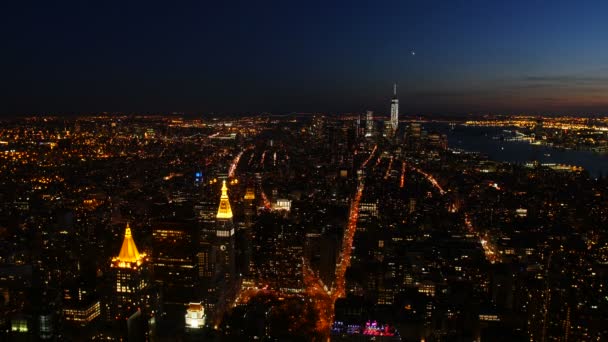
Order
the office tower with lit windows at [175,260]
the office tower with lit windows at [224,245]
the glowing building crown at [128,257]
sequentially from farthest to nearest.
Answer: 1. the office tower with lit windows at [224,245]
2. the office tower with lit windows at [175,260]
3. the glowing building crown at [128,257]

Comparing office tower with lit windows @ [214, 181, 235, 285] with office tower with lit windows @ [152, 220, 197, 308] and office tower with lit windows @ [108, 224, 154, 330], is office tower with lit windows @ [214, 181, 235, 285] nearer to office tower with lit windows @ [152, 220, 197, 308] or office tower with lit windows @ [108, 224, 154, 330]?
office tower with lit windows @ [152, 220, 197, 308]

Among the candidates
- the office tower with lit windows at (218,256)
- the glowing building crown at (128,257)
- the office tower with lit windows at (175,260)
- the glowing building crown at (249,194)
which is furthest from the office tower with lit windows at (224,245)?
the glowing building crown at (249,194)

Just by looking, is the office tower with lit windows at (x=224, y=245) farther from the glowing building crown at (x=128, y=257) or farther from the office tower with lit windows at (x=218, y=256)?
the glowing building crown at (x=128, y=257)

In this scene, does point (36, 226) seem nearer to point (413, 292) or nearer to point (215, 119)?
point (413, 292)

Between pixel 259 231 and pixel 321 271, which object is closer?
pixel 321 271

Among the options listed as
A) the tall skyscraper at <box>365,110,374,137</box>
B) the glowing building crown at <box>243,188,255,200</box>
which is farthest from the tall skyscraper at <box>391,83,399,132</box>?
the glowing building crown at <box>243,188,255,200</box>

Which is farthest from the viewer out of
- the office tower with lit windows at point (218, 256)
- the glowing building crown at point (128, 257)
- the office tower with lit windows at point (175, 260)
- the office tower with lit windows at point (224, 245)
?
the office tower with lit windows at point (224, 245)

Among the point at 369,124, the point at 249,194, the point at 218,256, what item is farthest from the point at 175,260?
the point at 369,124

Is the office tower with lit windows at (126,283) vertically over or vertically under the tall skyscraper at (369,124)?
under

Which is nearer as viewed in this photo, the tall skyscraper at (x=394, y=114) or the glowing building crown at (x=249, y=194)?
the glowing building crown at (x=249, y=194)

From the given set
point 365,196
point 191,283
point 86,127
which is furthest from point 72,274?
point 86,127

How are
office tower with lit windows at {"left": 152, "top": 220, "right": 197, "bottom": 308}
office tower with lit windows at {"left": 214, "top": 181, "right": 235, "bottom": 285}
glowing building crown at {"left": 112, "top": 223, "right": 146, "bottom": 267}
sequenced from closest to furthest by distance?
glowing building crown at {"left": 112, "top": 223, "right": 146, "bottom": 267} < office tower with lit windows at {"left": 152, "top": 220, "right": 197, "bottom": 308} < office tower with lit windows at {"left": 214, "top": 181, "right": 235, "bottom": 285}
